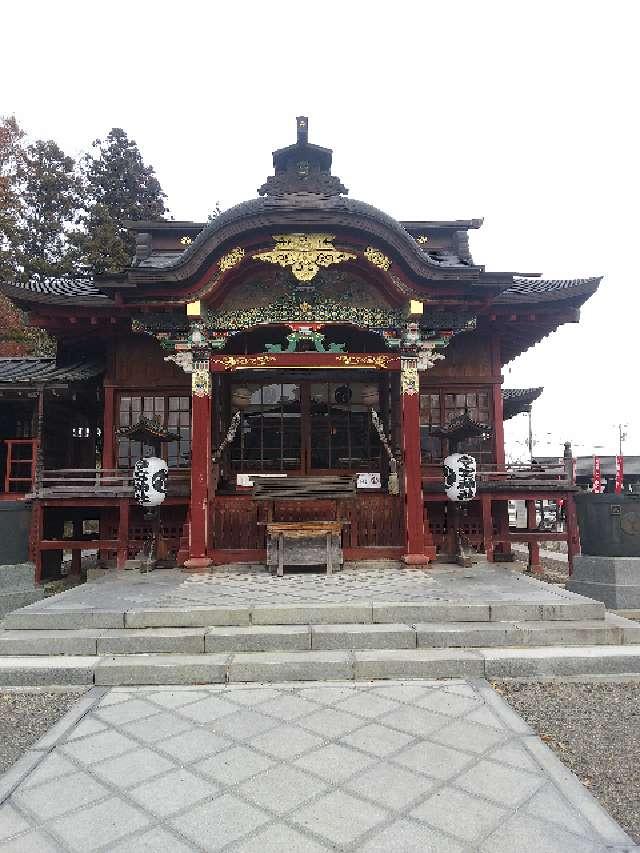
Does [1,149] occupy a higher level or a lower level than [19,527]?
higher

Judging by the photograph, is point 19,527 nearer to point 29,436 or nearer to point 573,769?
point 29,436

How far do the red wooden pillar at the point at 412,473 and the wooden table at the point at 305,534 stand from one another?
1.35 m

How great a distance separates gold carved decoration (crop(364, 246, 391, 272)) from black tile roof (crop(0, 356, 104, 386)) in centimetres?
646

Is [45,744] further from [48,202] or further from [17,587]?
[48,202]

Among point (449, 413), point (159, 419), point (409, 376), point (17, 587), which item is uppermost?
point (409, 376)

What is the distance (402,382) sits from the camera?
10414 millimetres

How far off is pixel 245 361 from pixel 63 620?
5488 millimetres

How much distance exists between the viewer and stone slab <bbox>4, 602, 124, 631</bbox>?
6605 mm

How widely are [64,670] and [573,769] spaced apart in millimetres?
4820

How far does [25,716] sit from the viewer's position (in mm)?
4902

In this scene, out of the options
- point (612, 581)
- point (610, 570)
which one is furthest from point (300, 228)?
point (612, 581)

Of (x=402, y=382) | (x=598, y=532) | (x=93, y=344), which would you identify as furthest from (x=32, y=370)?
(x=598, y=532)

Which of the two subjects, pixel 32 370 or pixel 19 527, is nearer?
pixel 19 527

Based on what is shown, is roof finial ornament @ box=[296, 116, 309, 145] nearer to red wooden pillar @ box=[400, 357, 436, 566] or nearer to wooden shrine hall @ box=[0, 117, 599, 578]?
wooden shrine hall @ box=[0, 117, 599, 578]
